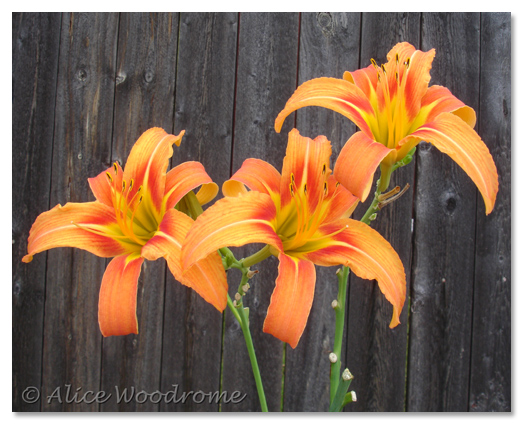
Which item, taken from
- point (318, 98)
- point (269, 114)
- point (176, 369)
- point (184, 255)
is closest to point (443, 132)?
point (318, 98)

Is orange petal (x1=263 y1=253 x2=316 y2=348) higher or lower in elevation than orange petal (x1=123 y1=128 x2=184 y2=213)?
lower

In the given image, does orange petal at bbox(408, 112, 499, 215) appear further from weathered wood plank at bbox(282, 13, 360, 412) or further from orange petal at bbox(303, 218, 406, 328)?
weathered wood plank at bbox(282, 13, 360, 412)

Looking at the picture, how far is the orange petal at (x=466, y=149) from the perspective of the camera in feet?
1.34

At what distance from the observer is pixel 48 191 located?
3.77 ft

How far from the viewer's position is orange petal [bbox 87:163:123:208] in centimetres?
50

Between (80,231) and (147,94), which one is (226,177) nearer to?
(147,94)

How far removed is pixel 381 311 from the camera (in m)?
1.14

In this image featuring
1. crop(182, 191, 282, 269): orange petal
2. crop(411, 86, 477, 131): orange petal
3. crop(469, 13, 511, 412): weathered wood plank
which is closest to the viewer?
crop(182, 191, 282, 269): orange petal

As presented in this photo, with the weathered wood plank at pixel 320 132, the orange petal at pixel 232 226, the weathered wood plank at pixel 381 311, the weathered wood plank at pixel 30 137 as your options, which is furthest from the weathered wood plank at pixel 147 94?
the orange petal at pixel 232 226

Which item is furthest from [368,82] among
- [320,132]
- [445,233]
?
[445,233]

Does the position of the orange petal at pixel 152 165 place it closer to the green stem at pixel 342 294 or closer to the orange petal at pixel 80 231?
the orange petal at pixel 80 231

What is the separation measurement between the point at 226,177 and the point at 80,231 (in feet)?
2.13

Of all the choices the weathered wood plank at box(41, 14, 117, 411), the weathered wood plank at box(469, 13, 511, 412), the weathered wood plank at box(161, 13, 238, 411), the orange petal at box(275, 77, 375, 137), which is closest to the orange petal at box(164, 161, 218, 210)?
the orange petal at box(275, 77, 375, 137)

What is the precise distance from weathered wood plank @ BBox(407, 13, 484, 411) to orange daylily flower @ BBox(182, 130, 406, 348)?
0.70 metres
